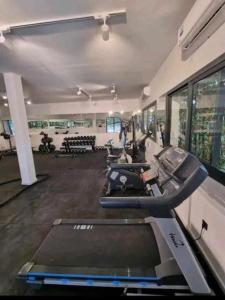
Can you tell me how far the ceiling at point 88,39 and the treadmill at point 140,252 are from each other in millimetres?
1484

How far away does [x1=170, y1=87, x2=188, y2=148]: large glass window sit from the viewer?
2.82 metres

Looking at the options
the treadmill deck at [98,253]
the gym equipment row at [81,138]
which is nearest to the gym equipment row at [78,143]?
the gym equipment row at [81,138]

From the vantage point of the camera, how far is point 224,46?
1438 mm

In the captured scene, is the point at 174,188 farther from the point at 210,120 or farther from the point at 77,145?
the point at 77,145

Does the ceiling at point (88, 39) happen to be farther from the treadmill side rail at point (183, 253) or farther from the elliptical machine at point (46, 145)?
the elliptical machine at point (46, 145)

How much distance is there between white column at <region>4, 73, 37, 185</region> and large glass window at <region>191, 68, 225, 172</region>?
3.54 metres

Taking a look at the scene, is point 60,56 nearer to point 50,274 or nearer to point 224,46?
point 224,46

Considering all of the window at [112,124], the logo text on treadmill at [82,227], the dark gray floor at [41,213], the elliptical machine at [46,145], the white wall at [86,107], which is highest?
the white wall at [86,107]

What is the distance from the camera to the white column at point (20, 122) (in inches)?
144

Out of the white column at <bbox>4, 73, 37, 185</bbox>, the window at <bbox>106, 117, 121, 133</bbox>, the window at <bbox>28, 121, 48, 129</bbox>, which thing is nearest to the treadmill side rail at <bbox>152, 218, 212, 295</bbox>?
the white column at <bbox>4, 73, 37, 185</bbox>

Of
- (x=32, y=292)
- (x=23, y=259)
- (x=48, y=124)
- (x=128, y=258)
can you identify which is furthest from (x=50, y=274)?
(x=48, y=124)

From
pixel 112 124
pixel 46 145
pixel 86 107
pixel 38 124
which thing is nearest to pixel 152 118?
pixel 112 124

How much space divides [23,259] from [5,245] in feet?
1.39

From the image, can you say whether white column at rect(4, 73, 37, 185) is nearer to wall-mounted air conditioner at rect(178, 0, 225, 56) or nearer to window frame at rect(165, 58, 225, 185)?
window frame at rect(165, 58, 225, 185)
